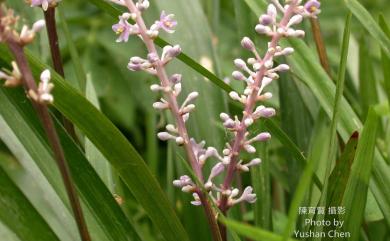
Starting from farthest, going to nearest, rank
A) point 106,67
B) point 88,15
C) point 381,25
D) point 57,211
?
point 88,15, point 106,67, point 381,25, point 57,211

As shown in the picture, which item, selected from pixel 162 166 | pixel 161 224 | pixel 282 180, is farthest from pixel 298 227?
pixel 162 166

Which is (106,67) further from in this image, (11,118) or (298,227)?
(11,118)

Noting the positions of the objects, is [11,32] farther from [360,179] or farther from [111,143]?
[360,179]

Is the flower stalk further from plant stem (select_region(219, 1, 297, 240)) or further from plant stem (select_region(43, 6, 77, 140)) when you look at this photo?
plant stem (select_region(43, 6, 77, 140))

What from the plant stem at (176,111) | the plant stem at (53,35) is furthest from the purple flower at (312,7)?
the plant stem at (53,35)

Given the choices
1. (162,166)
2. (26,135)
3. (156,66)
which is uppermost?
(156,66)

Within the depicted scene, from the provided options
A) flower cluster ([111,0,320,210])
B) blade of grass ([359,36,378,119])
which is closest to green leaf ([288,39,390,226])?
blade of grass ([359,36,378,119])
